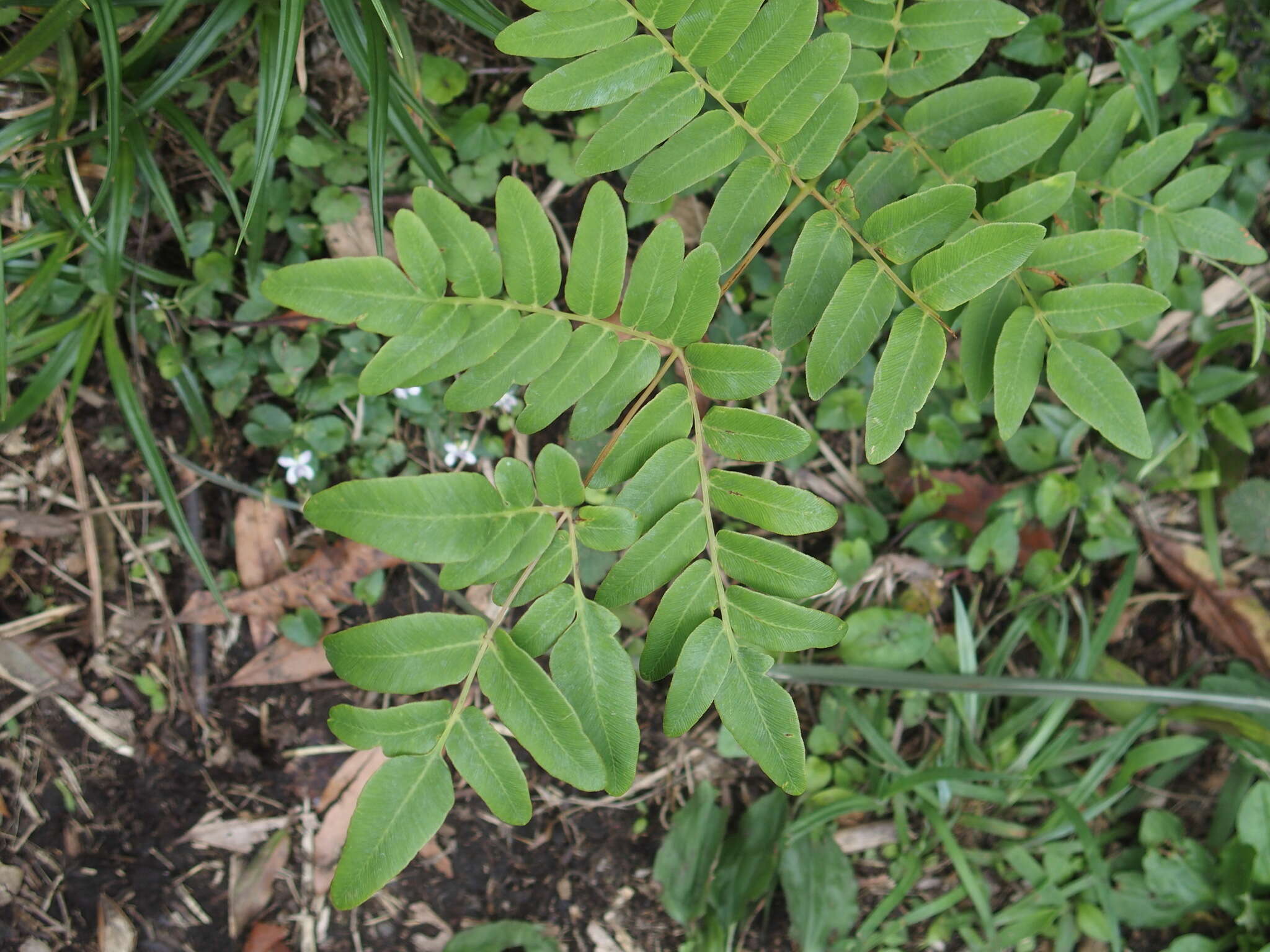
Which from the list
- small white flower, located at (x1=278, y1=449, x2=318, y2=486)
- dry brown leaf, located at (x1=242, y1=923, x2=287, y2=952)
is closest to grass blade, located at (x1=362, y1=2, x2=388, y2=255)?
small white flower, located at (x1=278, y1=449, x2=318, y2=486)

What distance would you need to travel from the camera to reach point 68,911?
254 centimetres

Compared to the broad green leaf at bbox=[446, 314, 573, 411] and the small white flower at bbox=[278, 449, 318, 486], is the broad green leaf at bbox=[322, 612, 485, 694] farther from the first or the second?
the small white flower at bbox=[278, 449, 318, 486]

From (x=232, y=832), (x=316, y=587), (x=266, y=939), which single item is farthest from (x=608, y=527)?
(x=266, y=939)

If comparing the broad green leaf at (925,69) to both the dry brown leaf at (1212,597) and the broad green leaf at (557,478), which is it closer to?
the broad green leaf at (557,478)

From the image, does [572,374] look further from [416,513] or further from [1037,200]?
[1037,200]

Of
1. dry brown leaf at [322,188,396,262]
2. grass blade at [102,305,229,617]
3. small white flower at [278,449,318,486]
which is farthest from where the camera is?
dry brown leaf at [322,188,396,262]

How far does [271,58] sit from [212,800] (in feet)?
6.89

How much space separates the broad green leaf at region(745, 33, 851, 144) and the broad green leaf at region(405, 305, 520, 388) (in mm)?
597

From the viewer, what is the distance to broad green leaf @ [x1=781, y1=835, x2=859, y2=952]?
2.56 m

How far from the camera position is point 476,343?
148cm

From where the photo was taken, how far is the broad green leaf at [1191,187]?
1888 millimetres

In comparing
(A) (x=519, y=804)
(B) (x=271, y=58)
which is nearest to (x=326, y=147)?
(B) (x=271, y=58)

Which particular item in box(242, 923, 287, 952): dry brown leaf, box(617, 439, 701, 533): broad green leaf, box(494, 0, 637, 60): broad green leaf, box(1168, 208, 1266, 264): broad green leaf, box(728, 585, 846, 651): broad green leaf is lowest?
box(242, 923, 287, 952): dry brown leaf

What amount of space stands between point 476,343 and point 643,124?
496 mm
